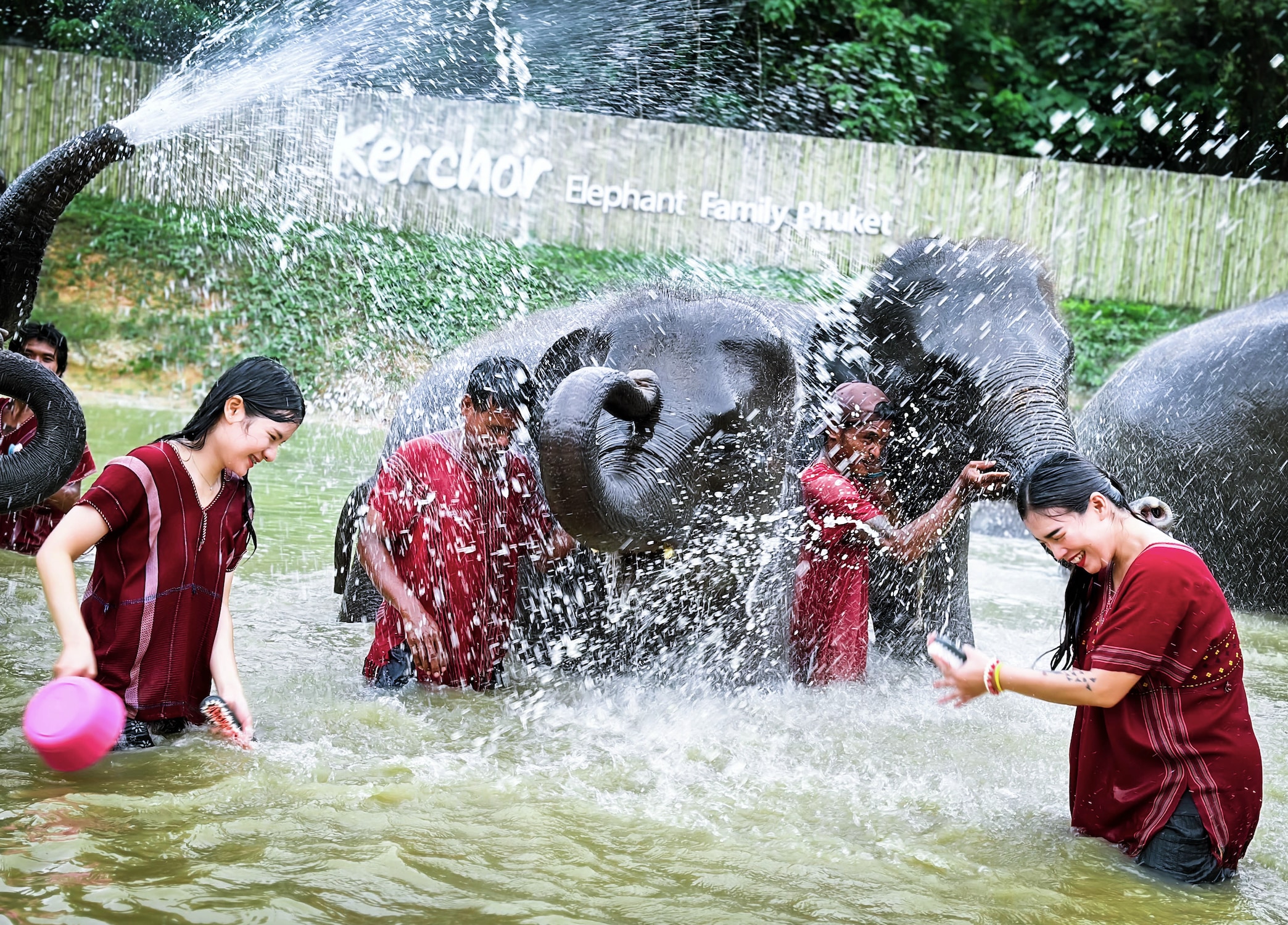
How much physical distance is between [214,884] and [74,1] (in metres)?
17.3

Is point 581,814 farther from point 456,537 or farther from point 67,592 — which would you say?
point 67,592

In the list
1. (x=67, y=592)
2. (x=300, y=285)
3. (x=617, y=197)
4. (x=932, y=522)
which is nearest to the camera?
(x=67, y=592)

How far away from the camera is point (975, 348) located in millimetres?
5441

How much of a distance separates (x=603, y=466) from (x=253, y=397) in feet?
3.50

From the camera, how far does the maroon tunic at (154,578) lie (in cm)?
354

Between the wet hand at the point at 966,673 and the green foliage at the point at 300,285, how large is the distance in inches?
428

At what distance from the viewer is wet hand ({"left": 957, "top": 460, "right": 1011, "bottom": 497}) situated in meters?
4.57

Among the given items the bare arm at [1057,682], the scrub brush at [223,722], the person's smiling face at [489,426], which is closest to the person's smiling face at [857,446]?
the person's smiling face at [489,426]


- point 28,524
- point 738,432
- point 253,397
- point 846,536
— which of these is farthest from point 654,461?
point 28,524

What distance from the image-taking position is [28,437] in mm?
5477

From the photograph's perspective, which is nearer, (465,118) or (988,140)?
(465,118)

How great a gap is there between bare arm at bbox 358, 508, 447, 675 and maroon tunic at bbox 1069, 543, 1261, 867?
2.15 metres

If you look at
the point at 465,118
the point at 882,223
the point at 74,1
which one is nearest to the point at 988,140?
the point at 882,223

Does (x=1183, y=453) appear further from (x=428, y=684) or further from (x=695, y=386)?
(x=428, y=684)
